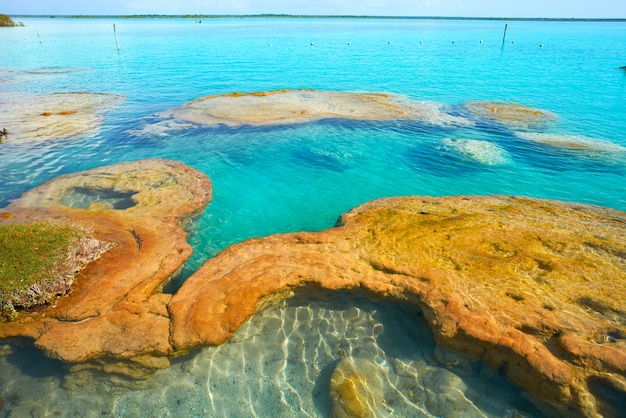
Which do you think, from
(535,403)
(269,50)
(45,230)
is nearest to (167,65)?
(269,50)

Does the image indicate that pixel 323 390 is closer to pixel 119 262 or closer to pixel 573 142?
pixel 119 262

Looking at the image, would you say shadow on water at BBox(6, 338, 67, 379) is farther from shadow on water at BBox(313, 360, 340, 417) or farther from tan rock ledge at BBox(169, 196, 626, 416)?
shadow on water at BBox(313, 360, 340, 417)

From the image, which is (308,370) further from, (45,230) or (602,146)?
(602,146)

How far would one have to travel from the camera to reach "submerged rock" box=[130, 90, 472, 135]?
946 inches

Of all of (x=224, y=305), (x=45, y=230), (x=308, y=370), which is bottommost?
(x=308, y=370)

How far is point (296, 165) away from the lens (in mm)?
18094

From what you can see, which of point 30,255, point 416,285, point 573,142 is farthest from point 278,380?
point 573,142

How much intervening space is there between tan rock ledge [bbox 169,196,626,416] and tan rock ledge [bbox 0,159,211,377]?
86 centimetres

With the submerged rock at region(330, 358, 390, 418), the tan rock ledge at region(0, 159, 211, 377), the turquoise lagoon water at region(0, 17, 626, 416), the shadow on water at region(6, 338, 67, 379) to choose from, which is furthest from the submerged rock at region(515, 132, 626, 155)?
the shadow on water at region(6, 338, 67, 379)

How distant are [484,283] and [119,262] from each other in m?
9.14

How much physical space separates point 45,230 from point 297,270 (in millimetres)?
6857

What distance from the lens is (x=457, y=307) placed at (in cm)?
779

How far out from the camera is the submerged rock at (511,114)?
24.0m

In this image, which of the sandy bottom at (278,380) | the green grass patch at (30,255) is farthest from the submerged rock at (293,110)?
the sandy bottom at (278,380)
